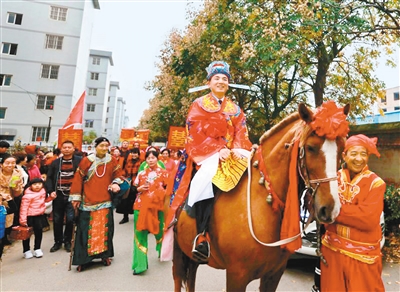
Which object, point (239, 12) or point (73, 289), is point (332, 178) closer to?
point (73, 289)

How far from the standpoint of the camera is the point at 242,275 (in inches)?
79.9

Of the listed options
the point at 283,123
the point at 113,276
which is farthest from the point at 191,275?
the point at 283,123

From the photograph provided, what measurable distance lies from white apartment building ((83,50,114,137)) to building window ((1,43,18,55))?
685 inches

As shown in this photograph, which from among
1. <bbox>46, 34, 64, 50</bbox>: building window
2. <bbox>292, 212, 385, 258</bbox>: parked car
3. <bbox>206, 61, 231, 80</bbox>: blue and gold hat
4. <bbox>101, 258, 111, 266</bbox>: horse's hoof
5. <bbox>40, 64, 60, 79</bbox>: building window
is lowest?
<bbox>101, 258, 111, 266</bbox>: horse's hoof

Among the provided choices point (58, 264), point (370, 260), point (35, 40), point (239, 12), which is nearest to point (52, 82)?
point (35, 40)

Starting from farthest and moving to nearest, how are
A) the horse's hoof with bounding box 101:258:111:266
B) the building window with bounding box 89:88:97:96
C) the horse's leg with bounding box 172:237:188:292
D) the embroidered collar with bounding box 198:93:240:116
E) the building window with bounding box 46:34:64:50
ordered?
Result: 1. the building window with bounding box 89:88:97:96
2. the building window with bounding box 46:34:64:50
3. the horse's hoof with bounding box 101:258:111:266
4. the horse's leg with bounding box 172:237:188:292
5. the embroidered collar with bounding box 198:93:240:116

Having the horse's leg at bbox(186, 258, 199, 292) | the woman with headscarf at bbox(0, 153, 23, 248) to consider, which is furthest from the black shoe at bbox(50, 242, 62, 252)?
the horse's leg at bbox(186, 258, 199, 292)

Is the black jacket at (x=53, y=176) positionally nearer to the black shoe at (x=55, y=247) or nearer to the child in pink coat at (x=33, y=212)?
the child in pink coat at (x=33, y=212)

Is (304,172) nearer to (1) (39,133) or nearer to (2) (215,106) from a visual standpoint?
(2) (215,106)

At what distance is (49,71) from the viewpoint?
78.2 feet

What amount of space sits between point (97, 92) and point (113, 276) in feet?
141

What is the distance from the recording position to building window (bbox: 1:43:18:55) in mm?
23141

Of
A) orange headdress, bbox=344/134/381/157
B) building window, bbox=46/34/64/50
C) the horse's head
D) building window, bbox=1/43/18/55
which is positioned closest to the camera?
the horse's head

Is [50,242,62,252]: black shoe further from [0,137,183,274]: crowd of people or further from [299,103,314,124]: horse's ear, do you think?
[299,103,314,124]: horse's ear
